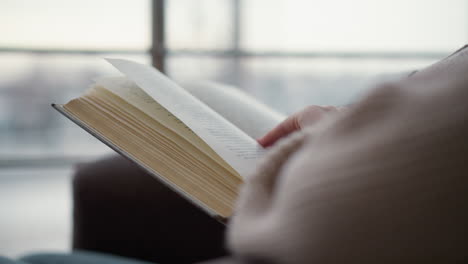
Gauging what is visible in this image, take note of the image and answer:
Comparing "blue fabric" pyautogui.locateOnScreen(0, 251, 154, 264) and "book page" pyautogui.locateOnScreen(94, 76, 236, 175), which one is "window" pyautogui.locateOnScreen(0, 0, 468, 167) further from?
"book page" pyautogui.locateOnScreen(94, 76, 236, 175)

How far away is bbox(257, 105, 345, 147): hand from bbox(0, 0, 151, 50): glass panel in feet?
8.73

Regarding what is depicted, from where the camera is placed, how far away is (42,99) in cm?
347

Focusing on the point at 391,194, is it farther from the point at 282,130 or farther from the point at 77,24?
the point at 77,24

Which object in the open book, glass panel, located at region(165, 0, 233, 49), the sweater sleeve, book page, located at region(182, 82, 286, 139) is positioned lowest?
the sweater sleeve

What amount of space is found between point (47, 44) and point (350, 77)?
5.96 ft

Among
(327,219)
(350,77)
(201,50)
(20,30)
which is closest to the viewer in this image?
(327,219)

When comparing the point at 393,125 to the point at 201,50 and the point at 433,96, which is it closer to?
the point at 433,96

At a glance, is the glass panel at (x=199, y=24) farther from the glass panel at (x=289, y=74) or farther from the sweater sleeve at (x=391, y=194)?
the sweater sleeve at (x=391, y=194)

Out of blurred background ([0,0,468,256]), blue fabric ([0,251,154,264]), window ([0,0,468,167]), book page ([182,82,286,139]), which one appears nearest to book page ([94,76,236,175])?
book page ([182,82,286,139])

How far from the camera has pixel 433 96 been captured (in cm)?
20

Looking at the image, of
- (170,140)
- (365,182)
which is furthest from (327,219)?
(170,140)

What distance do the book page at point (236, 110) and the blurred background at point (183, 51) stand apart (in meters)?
2.27

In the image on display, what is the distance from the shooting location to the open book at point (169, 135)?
43cm

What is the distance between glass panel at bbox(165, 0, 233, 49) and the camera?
10.5 feet
